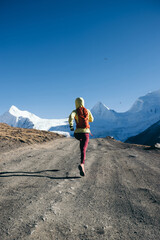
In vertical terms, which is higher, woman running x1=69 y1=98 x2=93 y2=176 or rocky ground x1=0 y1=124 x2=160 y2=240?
woman running x1=69 y1=98 x2=93 y2=176

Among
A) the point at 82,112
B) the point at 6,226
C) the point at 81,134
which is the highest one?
the point at 82,112

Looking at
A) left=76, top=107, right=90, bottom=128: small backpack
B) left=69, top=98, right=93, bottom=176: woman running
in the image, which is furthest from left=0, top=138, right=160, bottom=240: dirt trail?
left=76, top=107, right=90, bottom=128: small backpack

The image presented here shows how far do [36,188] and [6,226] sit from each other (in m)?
1.41

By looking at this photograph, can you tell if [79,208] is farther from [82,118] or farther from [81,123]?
[82,118]

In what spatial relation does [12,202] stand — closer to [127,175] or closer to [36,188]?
[36,188]

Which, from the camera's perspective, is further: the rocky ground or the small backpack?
the small backpack

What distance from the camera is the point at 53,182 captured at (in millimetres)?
3916

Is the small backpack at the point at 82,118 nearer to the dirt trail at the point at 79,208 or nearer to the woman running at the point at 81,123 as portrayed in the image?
the woman running at the point at 81,123

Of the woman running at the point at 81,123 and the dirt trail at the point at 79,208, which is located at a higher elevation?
the woman running at the point at 81,123

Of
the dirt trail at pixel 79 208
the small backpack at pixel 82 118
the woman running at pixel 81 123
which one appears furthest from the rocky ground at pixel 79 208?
the small backpack at pixel 82 118

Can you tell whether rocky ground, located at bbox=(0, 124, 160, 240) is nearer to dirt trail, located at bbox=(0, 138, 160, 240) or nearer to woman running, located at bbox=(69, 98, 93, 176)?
dirt trail, located at bbox=(0, 138, 160, 240)

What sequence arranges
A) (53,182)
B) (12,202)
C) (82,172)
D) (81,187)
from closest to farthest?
(12,202), (81,187), (53,182), (82,172)

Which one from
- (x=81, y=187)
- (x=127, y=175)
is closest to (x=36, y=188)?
Result: (x=81, y=187)

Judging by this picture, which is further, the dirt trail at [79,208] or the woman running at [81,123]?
the woman running at [81,123]
